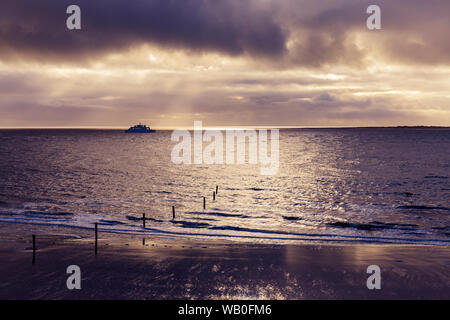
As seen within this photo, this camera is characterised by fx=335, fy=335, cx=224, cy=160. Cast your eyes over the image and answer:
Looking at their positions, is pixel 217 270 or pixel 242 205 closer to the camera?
pixel 217 270

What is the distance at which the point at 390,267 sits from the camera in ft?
57.9

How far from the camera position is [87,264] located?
17.5 meters

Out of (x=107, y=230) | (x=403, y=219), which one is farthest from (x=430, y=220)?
(x=107, y=230)

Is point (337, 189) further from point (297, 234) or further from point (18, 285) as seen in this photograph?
point (18, 285)

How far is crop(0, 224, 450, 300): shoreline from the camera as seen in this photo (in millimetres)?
14500

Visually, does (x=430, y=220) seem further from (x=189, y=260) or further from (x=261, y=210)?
(x=189, y=260)

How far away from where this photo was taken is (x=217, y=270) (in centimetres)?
1702

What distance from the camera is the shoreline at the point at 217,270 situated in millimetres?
14500

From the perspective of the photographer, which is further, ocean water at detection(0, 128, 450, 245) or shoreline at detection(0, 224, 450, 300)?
ocean water at detection(0, 128, 450, 245)

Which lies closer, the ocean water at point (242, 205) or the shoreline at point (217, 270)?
the shoreline at point (217, 270)
